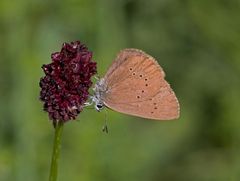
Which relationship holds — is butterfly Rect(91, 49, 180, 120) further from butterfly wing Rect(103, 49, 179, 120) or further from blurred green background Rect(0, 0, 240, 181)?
blurred green background Rect(0, 0, 240, 181)

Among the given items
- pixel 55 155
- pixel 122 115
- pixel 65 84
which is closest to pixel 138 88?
pixel 65 84

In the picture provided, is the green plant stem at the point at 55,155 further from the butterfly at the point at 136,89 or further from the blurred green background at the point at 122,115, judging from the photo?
the blurred green background at the point at 122,115

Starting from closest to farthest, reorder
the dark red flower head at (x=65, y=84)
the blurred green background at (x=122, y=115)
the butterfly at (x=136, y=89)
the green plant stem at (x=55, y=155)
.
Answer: the green plant stem at (x=55, y=155), the dark red flower head at (x=65, y=84), the butterfly at (x=136, y=89), the blurred green background at (x=122, y=115)

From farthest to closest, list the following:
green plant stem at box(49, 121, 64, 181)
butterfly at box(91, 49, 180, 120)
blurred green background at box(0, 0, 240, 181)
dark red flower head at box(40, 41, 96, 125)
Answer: blurred green background at box(0, 0, 240, 181) < butterfly at box(91, 49, 180, 120) < dark red flower head at box(40, 41, 96, 125) < green plant stem at box(49, 121, 64, 181)

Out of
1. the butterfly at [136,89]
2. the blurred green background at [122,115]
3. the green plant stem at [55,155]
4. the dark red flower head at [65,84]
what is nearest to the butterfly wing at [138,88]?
the butterfly at [136,89]

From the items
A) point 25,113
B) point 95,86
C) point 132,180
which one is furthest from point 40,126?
point 95,86

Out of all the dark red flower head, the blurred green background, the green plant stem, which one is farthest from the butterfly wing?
the blurred green background

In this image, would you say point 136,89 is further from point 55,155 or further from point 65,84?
point 55,155
